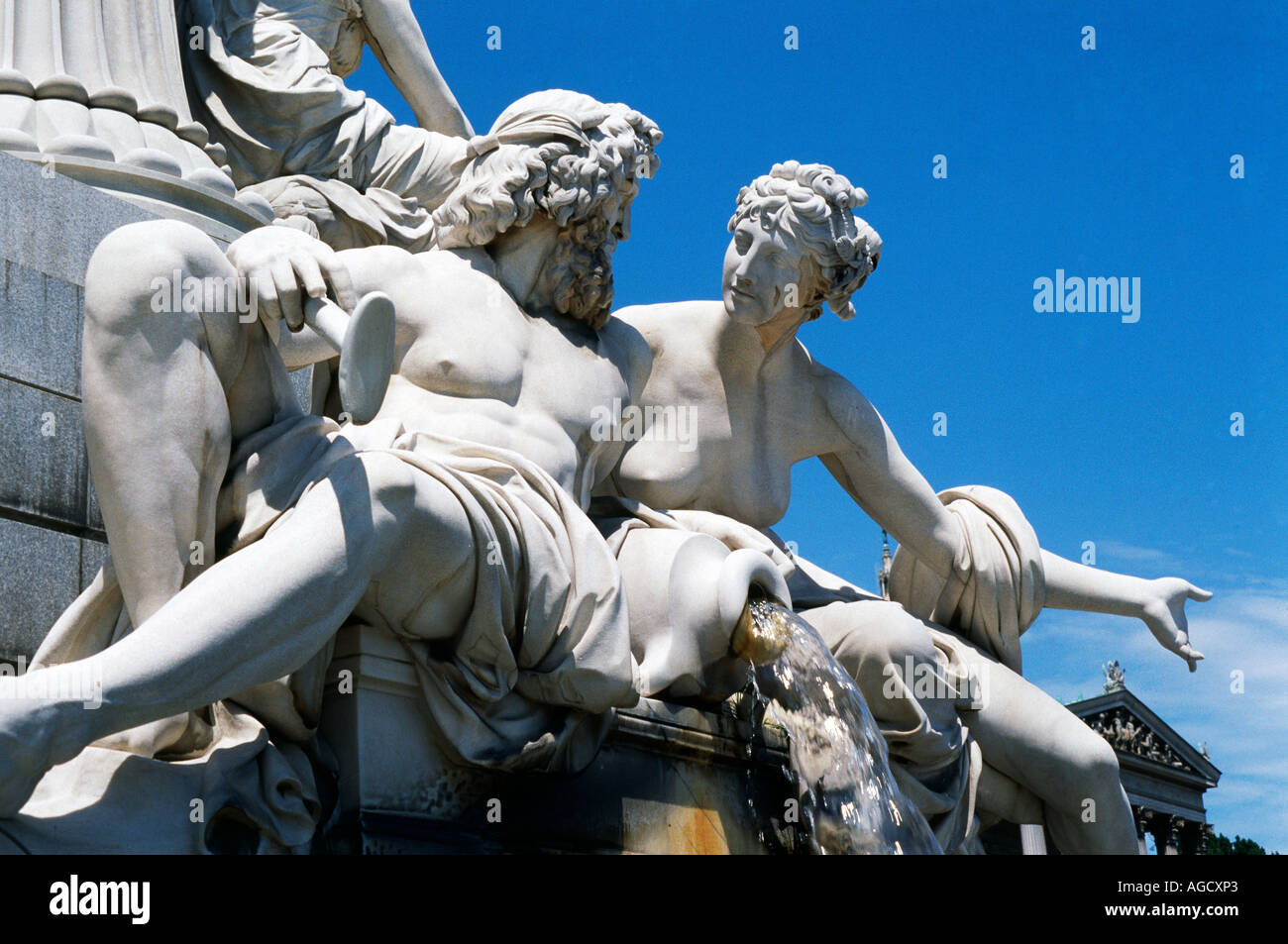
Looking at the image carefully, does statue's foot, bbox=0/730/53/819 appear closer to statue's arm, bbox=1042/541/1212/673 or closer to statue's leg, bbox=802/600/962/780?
statue's leg, bbox=802/600/962/780

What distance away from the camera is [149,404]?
14.2ft

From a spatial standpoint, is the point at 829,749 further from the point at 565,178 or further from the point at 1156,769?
the point at 1156,769

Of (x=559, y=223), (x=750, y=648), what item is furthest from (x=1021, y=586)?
(x=559, y=223)

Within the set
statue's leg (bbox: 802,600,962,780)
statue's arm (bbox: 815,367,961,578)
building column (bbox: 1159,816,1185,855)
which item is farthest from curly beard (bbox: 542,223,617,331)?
building column (bbox: 1159,816,1185,855)

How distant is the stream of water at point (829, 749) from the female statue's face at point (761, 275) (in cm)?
138

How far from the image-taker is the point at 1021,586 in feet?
23.9

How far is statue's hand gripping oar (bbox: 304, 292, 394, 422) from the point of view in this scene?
4.10m

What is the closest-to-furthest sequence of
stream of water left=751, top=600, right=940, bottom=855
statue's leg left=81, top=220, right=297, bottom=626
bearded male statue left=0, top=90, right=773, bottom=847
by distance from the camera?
bearded male statue left=0, top=90, right=773, bottom=847
statue's leg left=81, top=220, right=297, bottom=626
stream of water left=751, top=600, right=940, bottom=855

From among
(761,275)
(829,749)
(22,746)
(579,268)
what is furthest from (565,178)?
(22,746)

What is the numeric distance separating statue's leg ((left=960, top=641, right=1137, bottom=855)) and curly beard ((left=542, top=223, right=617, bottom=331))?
2178 millimetres

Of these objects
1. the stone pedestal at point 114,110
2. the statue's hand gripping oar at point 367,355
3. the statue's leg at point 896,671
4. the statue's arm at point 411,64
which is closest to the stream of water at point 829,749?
the statue's leg at point 896,671

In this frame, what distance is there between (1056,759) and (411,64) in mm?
4835

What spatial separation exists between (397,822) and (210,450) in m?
1.08
